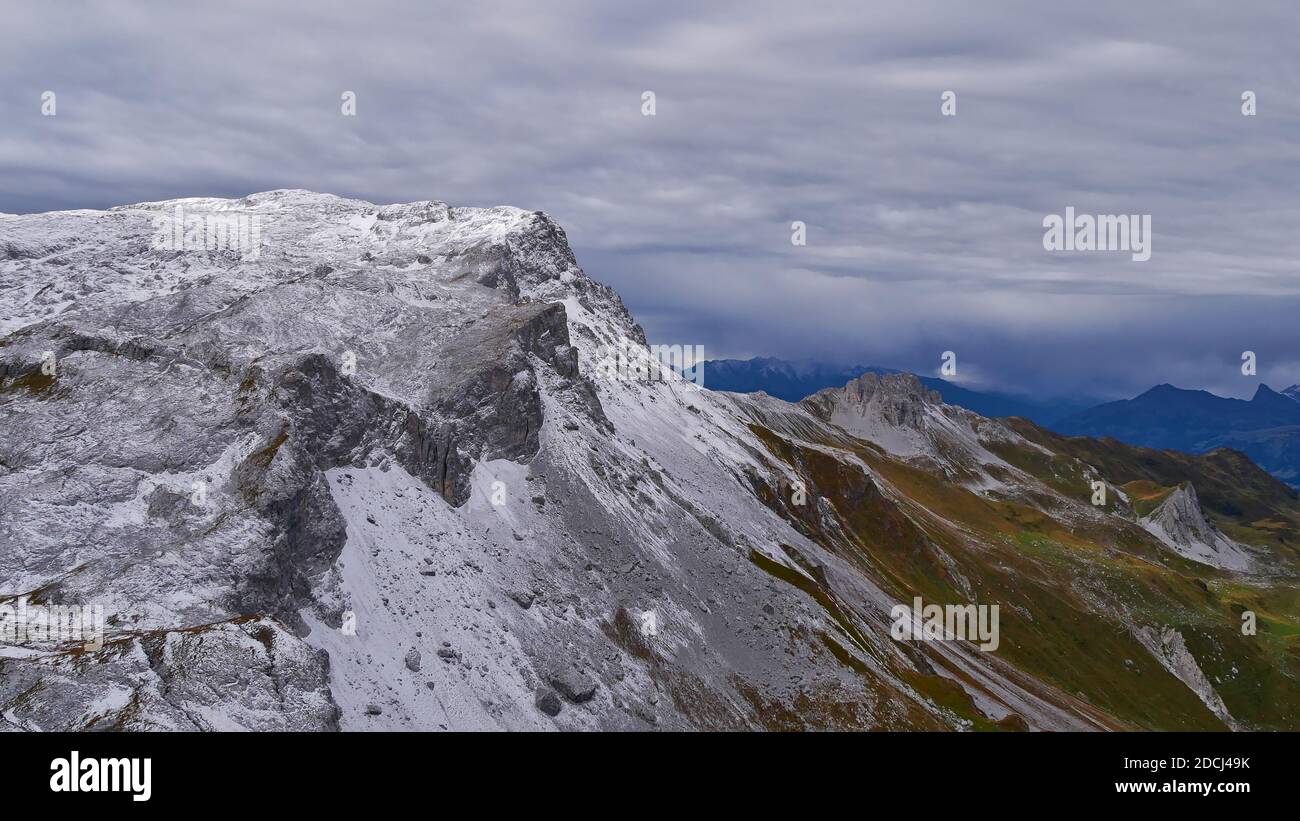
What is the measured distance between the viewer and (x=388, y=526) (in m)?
96.5

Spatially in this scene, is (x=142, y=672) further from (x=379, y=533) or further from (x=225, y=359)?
(x=225, y=359)

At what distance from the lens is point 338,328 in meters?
120

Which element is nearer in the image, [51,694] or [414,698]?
[51,694]

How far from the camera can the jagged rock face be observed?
69875 mm

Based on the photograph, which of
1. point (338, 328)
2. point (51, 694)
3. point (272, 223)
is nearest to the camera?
point (51, 694)

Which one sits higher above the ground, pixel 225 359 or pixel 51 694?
pixel 225 359

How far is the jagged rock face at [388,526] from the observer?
69875mm

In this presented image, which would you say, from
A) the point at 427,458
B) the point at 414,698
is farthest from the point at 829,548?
the point at 414,698

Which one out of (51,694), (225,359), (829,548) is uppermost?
(225,359)
